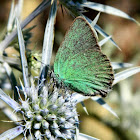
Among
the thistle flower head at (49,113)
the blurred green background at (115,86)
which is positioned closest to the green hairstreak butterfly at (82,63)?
the thistle flower head at (49,113)

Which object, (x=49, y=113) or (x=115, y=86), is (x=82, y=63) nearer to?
(x=49, y=113)

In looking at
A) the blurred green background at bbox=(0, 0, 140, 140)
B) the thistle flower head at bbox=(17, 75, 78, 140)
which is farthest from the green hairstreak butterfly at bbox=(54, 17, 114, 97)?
the blurred green background at bbox=(0, 0, 140, 140)

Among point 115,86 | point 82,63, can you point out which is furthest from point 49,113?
point 115,86

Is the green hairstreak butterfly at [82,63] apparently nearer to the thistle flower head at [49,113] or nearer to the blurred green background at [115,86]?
the thistle flower head at [49,113]

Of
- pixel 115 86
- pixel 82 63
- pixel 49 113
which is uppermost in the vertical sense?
pixel 82 63

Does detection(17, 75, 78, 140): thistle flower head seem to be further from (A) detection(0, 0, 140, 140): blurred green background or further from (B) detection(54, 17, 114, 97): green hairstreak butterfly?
(A) detection(0, 0, 140, 140): blurred green background

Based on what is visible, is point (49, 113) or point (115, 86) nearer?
point (49, 113)
